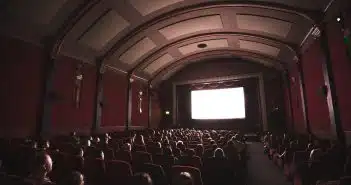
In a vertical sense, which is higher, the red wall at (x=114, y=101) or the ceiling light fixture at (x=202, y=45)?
the ceiling light fixture at (x=202, y=45)

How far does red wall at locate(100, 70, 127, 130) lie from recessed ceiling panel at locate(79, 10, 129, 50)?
2447mm

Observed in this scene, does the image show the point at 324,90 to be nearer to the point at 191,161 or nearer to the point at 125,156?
the point at 191,161

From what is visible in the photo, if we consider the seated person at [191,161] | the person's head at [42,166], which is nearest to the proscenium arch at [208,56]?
the seated person at [191,161]

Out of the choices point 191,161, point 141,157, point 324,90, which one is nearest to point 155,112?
point 324,90

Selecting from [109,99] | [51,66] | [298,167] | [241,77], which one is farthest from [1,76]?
[241,77]

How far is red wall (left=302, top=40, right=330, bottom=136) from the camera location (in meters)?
8.32

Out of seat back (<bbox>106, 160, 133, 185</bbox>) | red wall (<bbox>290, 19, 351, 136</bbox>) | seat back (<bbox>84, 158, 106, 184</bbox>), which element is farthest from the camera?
red wall (<bbox>290, 19, 351, 136</bbox>)

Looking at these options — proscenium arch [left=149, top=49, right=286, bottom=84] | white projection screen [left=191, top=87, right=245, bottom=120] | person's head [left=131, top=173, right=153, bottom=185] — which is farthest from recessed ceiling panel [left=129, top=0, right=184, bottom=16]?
white projection screen [left=191, top=87, right=245, bottom=120]

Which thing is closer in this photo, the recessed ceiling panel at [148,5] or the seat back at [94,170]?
the seat back at [94,170]

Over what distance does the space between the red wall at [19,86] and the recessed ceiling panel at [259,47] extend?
38.6 ft

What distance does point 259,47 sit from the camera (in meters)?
13.9

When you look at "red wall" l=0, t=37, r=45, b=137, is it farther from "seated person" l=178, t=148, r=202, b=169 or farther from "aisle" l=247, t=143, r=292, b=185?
"aisle" l=247, t=143, r=292, b=185

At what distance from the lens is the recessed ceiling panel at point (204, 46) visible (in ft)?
47.7

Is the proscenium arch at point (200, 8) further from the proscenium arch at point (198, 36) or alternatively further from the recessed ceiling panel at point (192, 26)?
the proscenium arch at point (198, 36)
